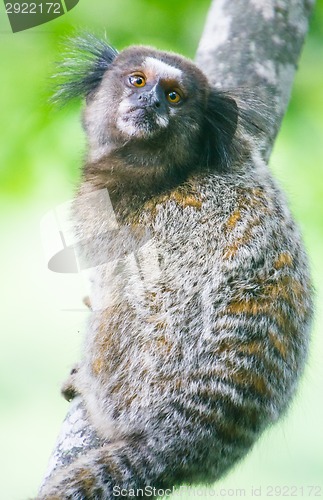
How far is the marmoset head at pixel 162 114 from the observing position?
3.34 meters

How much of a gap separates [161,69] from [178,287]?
1022 mm

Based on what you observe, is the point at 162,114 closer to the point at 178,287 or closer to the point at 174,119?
the point at 174,119

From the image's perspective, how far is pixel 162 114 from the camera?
3.35m

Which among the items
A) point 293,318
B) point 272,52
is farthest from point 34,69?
point 293,318

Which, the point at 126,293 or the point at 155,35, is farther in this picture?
the point at 155,35

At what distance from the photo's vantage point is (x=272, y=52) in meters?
3.83

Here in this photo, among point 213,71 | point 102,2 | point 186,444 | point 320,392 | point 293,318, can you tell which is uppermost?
point 102,2

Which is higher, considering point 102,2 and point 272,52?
point 102,2

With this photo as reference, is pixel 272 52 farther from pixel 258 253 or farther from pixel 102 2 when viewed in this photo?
pixel 258 253

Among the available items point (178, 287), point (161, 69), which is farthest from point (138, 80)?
point (178, 287)

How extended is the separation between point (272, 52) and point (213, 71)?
316 millimetres

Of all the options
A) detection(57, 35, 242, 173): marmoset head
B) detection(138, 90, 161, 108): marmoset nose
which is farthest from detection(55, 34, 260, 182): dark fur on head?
detection(138, 90, 161, 108): marmoset nose

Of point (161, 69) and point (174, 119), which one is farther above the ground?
point (161, 69)

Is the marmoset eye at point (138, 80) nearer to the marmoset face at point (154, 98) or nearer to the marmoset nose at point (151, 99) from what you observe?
the marmoset face at point (154, 98)
